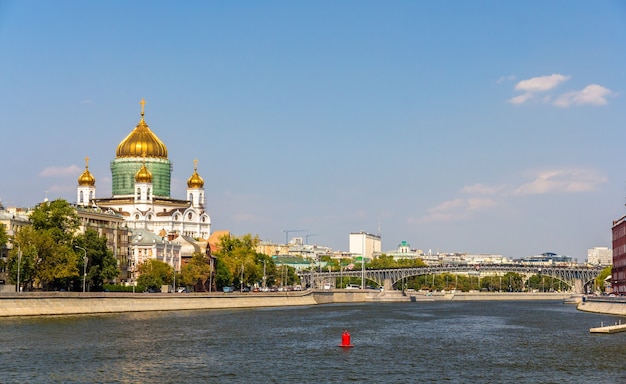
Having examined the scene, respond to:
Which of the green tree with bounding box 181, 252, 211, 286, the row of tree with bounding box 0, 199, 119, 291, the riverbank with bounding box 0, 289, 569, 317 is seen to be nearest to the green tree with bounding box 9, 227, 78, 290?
the row of tree with bounding box 0, 199, 119, 291

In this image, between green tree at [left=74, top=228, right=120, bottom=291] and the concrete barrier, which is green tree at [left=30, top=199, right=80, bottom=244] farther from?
the concrete barrier

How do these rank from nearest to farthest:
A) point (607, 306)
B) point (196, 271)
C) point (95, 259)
→ 1. point (95, 259)
2. point (607, 306)
3. point (196, 271)

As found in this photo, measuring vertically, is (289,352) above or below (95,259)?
below

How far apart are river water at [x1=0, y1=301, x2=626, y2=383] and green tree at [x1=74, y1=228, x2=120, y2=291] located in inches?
842

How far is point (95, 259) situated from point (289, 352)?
59898mm

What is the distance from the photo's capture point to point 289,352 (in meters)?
68.0

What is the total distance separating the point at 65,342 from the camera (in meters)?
68.6

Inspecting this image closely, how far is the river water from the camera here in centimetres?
5456

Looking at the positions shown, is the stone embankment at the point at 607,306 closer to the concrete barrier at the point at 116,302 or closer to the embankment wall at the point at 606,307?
the embankment wall at the point at 606,307

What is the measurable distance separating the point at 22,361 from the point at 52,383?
27.3ft

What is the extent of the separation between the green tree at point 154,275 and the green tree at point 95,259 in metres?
18.8

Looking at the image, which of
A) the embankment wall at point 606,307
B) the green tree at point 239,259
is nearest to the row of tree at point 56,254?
the green tree at point 239,259

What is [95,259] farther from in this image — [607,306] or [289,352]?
[607,306]

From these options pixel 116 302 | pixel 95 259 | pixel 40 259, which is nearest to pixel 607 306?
pixel 116 302
